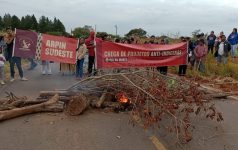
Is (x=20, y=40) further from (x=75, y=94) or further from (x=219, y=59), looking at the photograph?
(x=219, y=59)

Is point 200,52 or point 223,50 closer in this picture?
point 200,52

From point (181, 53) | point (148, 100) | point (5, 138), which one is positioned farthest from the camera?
point (181, 53)

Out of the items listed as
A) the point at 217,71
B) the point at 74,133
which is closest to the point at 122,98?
the point at 74,133

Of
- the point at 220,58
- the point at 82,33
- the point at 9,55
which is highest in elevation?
the point at 82,33

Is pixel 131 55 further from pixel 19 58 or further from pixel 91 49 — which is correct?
pixel 19 58

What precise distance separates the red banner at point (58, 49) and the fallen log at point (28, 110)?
22.9 ft

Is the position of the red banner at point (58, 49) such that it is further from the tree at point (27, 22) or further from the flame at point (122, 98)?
the tree at point (27, 22)

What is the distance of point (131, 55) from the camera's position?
16.1m

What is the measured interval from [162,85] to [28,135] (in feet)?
9.25

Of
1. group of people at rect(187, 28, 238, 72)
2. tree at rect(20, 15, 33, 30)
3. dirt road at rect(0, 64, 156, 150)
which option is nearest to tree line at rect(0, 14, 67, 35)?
tree at rect(20, 15, 33, 30)

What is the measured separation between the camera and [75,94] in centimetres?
995

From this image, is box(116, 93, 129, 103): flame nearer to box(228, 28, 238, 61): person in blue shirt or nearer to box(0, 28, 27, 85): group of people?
box(0, 28, 27, 85): group of people

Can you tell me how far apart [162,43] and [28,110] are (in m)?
10.2

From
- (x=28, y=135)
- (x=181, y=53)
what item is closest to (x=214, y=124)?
(x=28, y=135)
